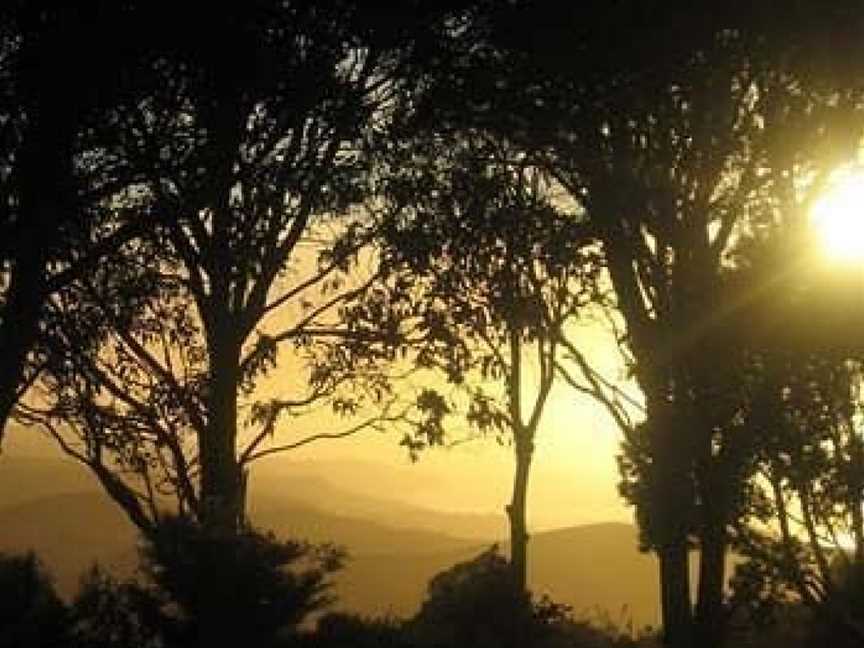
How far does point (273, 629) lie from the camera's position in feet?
60.1

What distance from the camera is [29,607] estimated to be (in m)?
19.2

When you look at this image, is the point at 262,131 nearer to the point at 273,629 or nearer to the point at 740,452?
the point at 273,629

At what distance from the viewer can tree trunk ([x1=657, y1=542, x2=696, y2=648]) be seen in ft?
69.2

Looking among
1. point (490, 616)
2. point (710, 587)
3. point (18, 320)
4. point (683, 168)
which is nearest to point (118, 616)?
point (18, 320)

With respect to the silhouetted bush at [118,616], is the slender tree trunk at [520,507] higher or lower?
higher

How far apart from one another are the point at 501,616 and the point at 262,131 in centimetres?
1611

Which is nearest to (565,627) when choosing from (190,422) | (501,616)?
(501,616)

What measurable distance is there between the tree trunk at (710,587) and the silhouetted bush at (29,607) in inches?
363

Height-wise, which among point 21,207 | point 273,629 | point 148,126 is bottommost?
point 273,629

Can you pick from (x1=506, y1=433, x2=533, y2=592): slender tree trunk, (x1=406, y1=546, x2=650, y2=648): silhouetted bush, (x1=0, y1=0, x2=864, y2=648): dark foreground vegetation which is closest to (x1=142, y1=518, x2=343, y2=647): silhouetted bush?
(x1=0, y1=0, x2=864, y2=648): dark foreground vegetation

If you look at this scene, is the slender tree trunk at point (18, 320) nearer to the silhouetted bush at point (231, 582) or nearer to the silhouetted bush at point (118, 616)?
the silhouetted bush at point (231, 582)

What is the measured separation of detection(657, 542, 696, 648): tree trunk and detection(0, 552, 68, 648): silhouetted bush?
8804mm

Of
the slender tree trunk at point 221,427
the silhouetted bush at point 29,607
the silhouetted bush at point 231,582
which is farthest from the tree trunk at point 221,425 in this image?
the silhouetted bush at point 231,582

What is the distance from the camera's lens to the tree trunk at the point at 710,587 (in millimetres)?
21188
